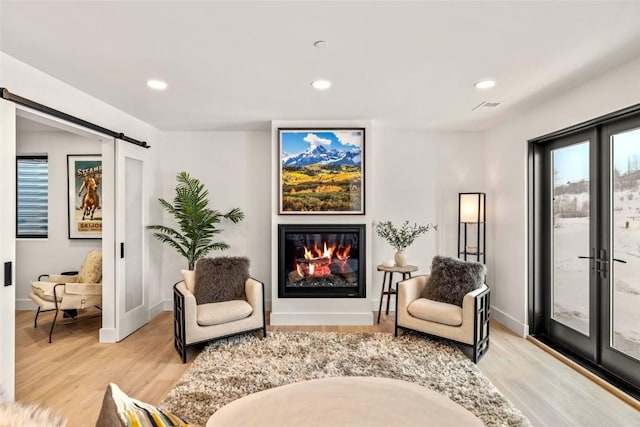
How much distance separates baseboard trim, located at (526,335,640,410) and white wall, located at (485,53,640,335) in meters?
0.31

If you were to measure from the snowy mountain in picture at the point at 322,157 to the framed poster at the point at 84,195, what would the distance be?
2737mm

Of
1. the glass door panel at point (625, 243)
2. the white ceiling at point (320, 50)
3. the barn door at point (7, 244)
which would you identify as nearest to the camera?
the white ceiling at point (320, 50)

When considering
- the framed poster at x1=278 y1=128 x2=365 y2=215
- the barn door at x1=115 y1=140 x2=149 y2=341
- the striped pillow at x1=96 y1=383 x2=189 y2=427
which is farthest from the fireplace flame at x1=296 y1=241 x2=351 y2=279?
the striped pillow at x1=96 y1=383 x2=189 y2=427

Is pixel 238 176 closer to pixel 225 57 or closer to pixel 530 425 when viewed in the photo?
pixel 225 57

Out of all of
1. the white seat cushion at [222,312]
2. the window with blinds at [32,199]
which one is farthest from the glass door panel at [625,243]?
the window with blinds at [32,199]

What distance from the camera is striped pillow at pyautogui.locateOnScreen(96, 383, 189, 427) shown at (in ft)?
3.18

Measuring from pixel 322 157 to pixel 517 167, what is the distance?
229cm

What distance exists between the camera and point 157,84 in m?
3.16

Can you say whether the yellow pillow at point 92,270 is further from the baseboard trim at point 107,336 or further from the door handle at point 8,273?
the door handle at point 8,273

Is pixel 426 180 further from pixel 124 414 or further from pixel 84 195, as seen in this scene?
pixel 84 195

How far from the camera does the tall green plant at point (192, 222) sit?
4582 mm

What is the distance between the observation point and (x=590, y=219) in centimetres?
327

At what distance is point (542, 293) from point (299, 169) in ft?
10.3

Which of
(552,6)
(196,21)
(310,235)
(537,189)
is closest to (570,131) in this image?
(537,189)
